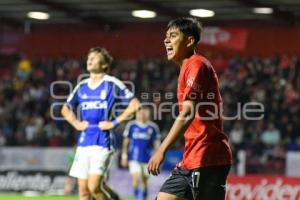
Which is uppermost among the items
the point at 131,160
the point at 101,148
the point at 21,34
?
the point at 21,34

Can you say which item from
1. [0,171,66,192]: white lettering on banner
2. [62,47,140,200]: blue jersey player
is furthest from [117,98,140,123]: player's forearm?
[0,171,66,192]: white lettering on banner

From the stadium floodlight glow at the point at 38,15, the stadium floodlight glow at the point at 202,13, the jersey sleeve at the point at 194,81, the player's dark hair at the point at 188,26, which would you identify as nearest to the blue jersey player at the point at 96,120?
the player's dark hair at the point at 188,26

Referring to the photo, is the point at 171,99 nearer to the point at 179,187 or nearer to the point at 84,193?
the point at 84,193

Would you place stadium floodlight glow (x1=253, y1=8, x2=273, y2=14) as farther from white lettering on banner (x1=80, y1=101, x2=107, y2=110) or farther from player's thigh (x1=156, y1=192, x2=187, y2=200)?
player's thigh (x1=156, y1=192, x2=187, y2=200)

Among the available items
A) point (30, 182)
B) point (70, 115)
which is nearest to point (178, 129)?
point (70, 115)

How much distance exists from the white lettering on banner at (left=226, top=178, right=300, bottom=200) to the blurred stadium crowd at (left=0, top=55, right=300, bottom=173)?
2.09 m

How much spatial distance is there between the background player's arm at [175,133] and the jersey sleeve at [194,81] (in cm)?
8

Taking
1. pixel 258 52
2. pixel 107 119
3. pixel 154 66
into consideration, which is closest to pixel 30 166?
pixel 154 66

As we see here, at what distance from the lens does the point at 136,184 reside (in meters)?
14.1

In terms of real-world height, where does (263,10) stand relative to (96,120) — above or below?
above

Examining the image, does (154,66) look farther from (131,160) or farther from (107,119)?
(107,119)

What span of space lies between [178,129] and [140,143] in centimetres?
993

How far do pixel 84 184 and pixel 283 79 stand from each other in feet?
40.9

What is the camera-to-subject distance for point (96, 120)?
8281 millimetres
